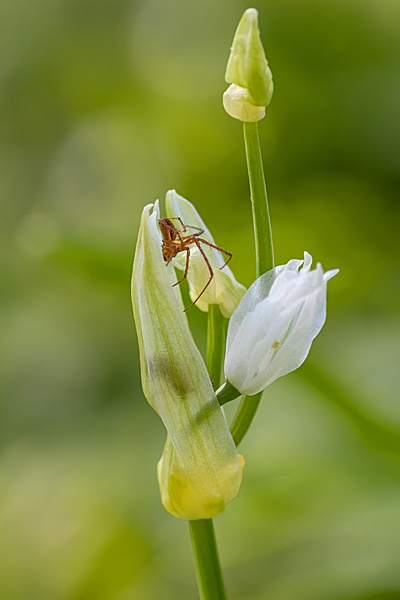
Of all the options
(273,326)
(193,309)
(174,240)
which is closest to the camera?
(273,326)

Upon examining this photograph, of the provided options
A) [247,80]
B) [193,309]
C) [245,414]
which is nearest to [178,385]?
[245,414]

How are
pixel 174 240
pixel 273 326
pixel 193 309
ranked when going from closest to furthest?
1. pixel 273 326
2. pixel 174 240
3. pixel 193 309

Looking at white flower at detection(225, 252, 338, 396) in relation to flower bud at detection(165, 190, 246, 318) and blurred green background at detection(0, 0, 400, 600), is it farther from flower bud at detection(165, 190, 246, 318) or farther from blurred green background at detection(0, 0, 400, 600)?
blurred green background at detection(0, 0, 400, 600)

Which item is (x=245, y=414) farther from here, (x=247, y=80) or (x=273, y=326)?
(x=247, y=80)

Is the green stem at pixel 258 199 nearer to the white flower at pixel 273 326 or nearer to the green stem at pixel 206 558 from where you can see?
the white flower at pixel 273 326

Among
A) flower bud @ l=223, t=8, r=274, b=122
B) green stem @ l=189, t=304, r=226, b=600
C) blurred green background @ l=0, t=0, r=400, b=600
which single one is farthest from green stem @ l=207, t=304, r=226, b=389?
blurred green background @ l=0, t=0, r=400, b=600

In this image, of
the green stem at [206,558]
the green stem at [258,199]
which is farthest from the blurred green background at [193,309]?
the green stem at [258,199]
